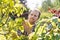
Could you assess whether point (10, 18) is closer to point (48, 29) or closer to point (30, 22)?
point (30, 22)

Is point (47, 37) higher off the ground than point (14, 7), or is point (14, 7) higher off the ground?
point (14, 7)

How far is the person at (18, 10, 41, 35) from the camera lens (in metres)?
1.55

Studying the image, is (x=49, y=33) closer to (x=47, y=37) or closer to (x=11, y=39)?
(x=47, y=37)

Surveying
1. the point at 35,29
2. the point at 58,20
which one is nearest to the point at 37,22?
A: the point at 35,29

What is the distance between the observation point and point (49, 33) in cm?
151

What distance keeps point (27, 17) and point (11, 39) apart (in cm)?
22

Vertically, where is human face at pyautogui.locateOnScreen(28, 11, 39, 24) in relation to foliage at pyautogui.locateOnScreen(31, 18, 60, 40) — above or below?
above

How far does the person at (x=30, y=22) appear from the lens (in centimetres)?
155

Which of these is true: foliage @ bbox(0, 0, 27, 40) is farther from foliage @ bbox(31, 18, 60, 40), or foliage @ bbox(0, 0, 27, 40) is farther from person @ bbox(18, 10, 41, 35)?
foliage @ bbox(31, 18, 60, 40)

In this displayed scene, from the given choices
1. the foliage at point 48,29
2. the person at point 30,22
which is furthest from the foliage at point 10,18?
the foliage at point 48,29

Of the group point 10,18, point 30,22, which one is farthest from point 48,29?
point 10,18

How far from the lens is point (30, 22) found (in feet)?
5.15

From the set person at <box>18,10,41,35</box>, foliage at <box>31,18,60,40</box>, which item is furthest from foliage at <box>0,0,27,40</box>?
foliage at <box>31,18,60,40</box>

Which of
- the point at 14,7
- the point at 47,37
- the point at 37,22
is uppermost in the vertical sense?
the point at 14,7
